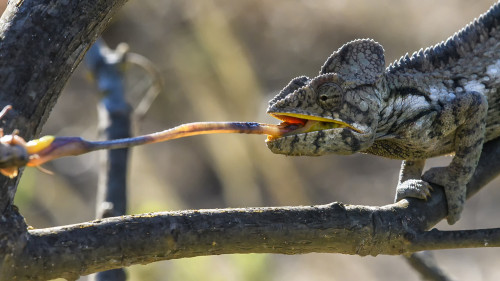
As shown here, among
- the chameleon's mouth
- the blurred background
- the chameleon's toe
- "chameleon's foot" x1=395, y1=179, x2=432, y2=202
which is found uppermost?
the blurred background

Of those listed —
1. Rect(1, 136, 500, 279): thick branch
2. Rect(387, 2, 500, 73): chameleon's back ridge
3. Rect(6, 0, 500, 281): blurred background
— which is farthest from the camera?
Rect(6, 0, 500, 281): blurred background

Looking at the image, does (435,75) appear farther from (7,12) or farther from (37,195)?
(37,195)

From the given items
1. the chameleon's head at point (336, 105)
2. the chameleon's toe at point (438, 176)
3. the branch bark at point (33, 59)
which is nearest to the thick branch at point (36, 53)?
the branch bark at point (33, 59)

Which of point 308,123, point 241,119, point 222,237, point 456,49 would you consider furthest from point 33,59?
point 241,119

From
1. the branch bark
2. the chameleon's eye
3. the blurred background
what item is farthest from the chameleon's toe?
the blurred background

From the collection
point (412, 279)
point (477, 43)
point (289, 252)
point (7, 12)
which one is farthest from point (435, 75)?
point (412, 279)

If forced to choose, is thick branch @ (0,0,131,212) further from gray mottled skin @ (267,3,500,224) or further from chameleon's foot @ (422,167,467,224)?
chameleon's foot @ (422,167,467,224)

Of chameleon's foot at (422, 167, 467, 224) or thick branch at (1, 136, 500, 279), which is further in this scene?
chameleon's foot at (422, 167, 467, 224)
